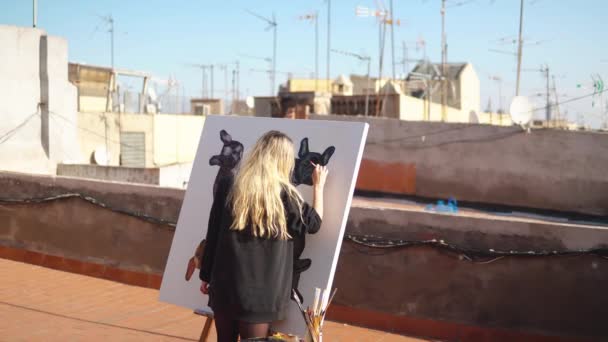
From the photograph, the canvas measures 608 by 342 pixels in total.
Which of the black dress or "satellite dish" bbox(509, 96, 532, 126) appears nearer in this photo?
the black dress

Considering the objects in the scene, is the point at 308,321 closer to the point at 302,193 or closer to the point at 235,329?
the point at 235,329

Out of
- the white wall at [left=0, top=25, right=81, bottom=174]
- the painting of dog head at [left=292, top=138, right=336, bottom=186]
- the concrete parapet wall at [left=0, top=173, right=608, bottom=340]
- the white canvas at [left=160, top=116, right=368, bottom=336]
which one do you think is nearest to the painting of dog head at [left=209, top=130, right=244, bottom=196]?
the white canvas at [left=160, top=116, right=368, bottom=336]

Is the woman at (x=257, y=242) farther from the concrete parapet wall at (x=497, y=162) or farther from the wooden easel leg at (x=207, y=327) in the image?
the concrete parapet wall at (x=497, y=162)

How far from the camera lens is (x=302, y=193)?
379 centimetres

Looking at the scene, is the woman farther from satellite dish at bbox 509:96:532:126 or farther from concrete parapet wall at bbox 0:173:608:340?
satellite dish at bbox 509:96:532:126

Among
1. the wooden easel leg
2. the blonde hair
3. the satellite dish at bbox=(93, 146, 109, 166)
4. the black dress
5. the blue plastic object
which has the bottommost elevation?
the blue plastic object

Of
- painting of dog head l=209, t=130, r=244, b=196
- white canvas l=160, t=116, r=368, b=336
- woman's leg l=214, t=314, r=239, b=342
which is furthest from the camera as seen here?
painting of dog head l=209, t=130, r=244, b=196

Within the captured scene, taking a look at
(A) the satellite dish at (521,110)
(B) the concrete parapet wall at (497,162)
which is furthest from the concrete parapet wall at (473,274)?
(A) the satellite dish at (521,110)

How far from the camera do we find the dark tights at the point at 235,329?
3.03m

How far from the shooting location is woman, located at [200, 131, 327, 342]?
2.98 m

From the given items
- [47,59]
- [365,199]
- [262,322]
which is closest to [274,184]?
[262,322]

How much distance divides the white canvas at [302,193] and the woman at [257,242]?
0.48 meters

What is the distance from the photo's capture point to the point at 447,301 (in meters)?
5.21

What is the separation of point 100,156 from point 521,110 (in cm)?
1368
